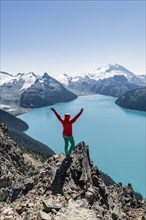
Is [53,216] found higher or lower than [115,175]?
higher

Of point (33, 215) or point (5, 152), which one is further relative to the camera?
point (5, 152)

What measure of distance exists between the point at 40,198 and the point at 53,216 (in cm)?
223

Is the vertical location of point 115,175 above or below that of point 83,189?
below

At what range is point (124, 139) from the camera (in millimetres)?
174875

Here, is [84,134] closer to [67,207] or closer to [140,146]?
[140,146]

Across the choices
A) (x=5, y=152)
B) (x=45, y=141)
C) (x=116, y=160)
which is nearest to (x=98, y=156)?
(x=116, y=160)

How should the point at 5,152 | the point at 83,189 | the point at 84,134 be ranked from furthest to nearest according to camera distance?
the point at 84,134 → the point at 5,152 → the point at 83,189

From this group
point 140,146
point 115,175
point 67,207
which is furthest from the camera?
point 140,146

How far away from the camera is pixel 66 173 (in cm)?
1677

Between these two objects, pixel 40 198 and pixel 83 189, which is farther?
pixel 83 189

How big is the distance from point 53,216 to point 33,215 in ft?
2.43

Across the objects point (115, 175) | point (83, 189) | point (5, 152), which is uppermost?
point (83, 189)

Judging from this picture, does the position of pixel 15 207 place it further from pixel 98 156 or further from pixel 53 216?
pixel 98 156

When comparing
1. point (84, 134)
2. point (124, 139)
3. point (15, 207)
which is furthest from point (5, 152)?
point (84, 134)
